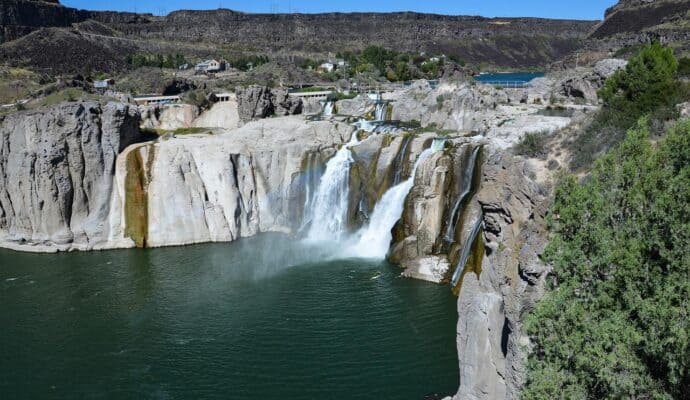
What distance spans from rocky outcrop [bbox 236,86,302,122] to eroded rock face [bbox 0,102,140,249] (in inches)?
518

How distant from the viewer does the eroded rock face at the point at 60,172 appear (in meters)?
37.5

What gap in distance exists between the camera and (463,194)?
1212 inches

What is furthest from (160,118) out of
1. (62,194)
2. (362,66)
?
(362,66)

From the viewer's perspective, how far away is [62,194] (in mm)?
37625

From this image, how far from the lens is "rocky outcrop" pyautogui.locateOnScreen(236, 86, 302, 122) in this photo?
50094 millimetres

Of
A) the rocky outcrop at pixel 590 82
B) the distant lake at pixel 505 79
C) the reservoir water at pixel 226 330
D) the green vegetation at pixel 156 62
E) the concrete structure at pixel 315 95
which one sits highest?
the green vegetation at pixel 156 62

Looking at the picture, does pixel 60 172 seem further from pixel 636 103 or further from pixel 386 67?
pixel 386 67

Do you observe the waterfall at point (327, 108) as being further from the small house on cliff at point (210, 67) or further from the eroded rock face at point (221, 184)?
the small house on cliff at point (210, 67)

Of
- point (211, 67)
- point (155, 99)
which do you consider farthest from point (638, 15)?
point (155, 99)

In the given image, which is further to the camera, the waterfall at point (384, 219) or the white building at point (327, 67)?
the white building at point (327, 67)

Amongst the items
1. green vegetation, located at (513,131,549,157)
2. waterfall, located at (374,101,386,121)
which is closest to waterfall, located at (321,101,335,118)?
waterfall, located at (374,101,386,121)

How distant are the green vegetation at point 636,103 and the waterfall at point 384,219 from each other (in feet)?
34.3

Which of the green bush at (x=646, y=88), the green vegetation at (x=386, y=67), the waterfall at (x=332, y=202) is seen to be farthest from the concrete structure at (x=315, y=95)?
the green bush at (x=646, y=88)

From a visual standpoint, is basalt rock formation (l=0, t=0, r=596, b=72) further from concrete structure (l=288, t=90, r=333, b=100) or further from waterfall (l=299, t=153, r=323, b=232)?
waterfall (l=299, t=153, r=323, b=232)
